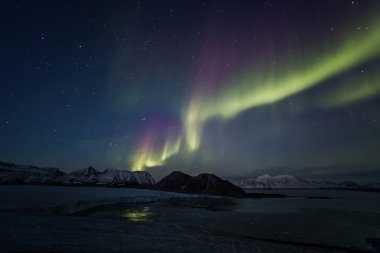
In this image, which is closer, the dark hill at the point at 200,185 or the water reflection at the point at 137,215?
the water reflection at the point at 137,215

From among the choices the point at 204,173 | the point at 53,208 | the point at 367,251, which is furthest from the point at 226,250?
the point at 204,173

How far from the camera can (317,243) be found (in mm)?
16078

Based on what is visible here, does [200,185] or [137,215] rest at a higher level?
[200,185]

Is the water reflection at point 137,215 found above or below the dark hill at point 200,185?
below

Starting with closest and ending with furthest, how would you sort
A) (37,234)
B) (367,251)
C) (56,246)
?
(56,246), (37,234), (367,251)

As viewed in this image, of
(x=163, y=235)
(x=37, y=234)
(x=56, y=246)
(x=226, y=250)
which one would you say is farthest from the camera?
(x=163, y=235)

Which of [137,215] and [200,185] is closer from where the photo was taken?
[137,215]

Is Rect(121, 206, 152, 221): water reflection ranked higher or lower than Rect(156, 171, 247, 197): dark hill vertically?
lower

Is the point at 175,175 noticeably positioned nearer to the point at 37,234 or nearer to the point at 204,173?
the point at 204,173

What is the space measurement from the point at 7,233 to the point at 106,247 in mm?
5385

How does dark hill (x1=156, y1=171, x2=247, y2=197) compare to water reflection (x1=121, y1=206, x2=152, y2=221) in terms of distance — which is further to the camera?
dark hill (x1=156, y1=171, x2=247, y2=197)

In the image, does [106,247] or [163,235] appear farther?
[163,235]

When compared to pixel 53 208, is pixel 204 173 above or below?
above

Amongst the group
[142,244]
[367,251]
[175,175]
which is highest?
[175,175]
